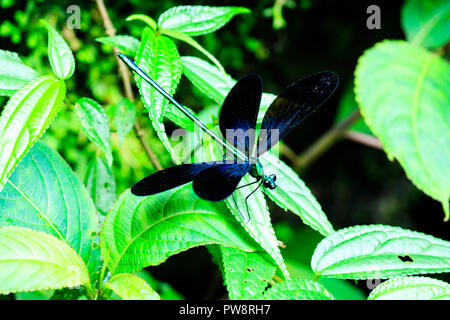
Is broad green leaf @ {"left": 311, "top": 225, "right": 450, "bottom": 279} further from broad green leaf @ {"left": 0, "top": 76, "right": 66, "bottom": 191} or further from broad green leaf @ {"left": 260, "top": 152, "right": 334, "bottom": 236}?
broad green leaf @ {"left": 0, "top": 76, "right": 66, "bottom": 191}

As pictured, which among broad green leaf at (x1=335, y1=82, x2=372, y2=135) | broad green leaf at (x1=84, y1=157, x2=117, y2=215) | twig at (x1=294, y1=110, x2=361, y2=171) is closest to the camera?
broad green leaf at (x1=84, y1=157, x2=117, y2=215)

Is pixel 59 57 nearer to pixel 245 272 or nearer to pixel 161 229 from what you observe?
pixel 161 229

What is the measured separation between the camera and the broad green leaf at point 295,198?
69cm

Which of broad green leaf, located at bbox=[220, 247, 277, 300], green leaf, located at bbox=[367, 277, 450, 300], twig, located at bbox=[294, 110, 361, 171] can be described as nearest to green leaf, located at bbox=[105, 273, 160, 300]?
broad green leaf, located at bbox=[220, 247, 277, 300]

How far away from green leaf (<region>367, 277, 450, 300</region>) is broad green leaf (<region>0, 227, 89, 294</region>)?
0.45m

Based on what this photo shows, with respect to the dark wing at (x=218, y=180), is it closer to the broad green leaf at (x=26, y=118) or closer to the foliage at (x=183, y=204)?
the foliage at (x=183, y=204)

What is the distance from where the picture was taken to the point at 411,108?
747 mm

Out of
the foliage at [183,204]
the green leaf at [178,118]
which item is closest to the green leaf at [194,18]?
the foliage at [183,204]

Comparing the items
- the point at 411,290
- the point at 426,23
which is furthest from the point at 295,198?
the point at 426,23

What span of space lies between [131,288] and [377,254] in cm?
40

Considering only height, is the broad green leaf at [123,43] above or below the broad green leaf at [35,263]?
above

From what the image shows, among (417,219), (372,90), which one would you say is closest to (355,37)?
(417,219)

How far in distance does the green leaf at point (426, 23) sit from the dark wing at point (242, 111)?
2.61ft

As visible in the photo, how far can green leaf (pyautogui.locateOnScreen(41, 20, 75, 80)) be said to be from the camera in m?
0.71
